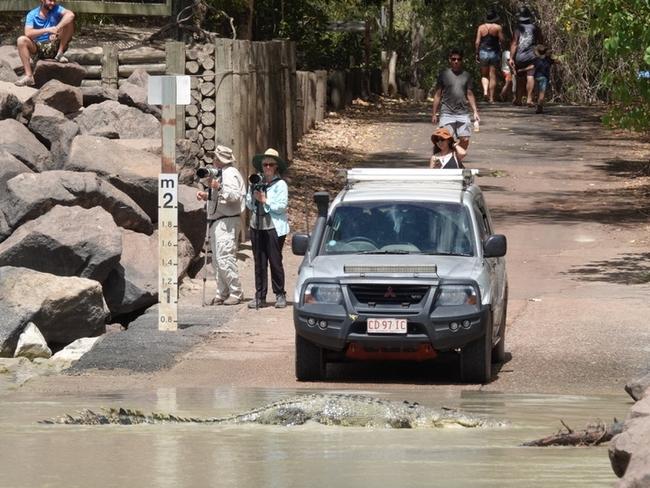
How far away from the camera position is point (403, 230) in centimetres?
1341

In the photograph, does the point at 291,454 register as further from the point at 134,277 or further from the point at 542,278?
the point at 542,278

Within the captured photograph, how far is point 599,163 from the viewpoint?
29.2m

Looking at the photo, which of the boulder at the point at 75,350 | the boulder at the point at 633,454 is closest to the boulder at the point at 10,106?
the boulder at the point at 75,350

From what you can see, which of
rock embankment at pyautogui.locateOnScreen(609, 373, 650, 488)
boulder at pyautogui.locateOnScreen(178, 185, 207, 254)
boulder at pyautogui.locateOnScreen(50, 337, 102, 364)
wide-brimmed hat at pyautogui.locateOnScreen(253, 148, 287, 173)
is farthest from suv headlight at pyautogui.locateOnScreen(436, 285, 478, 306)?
boulder at pyautogui.locateOnScreen(178, 185, 207, 254)

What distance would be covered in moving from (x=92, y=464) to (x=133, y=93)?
1343 cm

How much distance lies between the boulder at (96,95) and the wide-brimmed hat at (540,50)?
13.1 metres

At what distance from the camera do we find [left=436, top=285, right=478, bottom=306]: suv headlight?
41.3 ft

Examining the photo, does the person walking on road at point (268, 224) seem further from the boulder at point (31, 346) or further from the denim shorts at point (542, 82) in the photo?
the denim shorts at point (542, 82)

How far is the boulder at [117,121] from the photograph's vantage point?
21.3 meters

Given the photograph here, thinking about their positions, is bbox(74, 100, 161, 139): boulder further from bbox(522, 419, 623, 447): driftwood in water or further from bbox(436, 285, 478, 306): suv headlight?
bbox(522, 419, 623, 447): driftwood in water

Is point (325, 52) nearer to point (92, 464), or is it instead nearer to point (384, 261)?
point (384, 261)

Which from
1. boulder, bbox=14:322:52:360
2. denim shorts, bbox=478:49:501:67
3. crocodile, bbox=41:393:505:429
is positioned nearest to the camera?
crocodile, bbox=41:393:505:429

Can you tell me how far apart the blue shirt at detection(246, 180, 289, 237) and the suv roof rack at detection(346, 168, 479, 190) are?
2689mm

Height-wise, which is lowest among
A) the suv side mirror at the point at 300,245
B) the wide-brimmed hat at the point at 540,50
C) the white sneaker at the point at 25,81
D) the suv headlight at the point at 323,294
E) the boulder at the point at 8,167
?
the suv headlight at the point at 323,294
